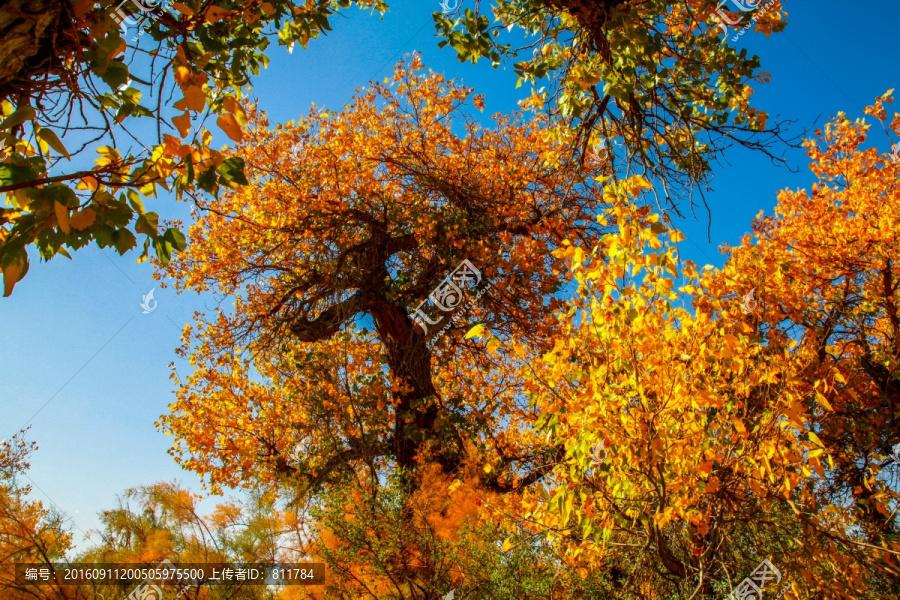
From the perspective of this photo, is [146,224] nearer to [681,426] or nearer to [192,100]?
[192,100]

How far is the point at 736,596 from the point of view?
113 inches

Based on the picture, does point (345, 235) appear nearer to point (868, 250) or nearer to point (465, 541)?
point (465, 541)

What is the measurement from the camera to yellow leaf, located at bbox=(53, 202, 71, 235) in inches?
55.2

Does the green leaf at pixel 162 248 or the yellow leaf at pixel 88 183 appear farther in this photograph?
the green leaf at pixel 162 248

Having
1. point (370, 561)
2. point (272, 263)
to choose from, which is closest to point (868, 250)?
point (370, 561)

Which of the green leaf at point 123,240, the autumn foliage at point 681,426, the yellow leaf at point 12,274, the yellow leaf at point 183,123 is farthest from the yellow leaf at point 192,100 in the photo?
the autumn foliage at point 681,426

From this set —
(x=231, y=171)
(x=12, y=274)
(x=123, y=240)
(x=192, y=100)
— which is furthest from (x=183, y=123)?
(x=12, y=274)

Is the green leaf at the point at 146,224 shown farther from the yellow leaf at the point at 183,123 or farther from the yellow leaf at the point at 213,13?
the yellow leaf at the point at 213,13

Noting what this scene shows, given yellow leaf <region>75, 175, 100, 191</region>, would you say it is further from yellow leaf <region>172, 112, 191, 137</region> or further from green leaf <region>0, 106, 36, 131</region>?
yellow leaf <region>172, 112, 191, 137</region>

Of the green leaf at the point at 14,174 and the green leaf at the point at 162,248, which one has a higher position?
the green leaf at the point at 14,174

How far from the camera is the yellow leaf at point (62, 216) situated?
1.40m

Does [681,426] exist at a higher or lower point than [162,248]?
lower

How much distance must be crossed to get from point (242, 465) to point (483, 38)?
7.31 metres

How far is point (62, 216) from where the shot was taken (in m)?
1.42
